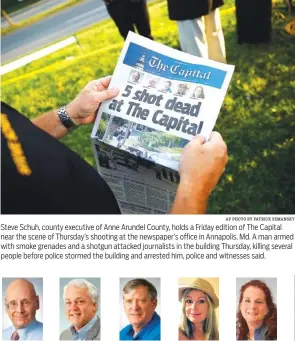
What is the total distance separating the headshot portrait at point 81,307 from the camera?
4.00 feet

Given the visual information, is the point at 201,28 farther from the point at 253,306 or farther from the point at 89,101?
the point at 253,306

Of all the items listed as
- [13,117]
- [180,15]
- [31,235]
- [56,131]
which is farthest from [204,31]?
[31,235]

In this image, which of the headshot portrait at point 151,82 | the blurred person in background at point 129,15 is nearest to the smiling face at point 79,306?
the headshot portrait at point 151,82

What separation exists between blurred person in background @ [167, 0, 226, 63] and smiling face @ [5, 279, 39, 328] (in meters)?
0.71

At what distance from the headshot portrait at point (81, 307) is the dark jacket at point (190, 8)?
Result: 685 mm

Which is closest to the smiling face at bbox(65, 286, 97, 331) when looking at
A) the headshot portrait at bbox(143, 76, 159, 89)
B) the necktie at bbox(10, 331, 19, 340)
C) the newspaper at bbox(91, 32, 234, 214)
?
the necktie at bbox(10, 331, 19, 340)

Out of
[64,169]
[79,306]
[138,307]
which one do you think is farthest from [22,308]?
[64,169]

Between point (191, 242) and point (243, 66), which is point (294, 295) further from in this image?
point (243, 66)

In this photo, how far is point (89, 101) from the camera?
1.17 metres

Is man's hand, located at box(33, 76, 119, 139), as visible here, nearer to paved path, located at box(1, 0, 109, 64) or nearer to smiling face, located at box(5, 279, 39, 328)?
paved path, located at box(1, 0, 109, 64)

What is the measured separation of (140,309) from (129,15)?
2.37 feet

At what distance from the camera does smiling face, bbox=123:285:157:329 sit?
1217 millimetres

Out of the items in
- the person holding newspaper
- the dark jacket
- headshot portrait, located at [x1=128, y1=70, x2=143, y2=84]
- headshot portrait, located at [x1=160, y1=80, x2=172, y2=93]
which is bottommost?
the person holding newspaper

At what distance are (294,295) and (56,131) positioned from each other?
69 cm
